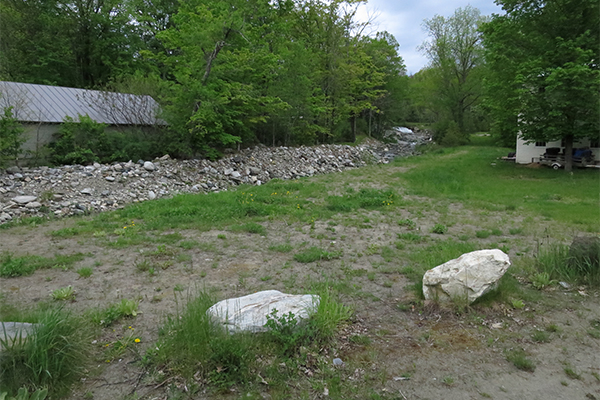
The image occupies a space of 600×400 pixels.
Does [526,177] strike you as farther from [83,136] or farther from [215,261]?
[83,136]

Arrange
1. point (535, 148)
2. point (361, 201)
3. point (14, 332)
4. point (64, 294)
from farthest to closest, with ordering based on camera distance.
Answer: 1. point (535, 148)
2. point (361, 201)
3. point (64, 294)
4. point (14, 332)

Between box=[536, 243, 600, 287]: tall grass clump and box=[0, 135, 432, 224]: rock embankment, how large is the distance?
9.65 m

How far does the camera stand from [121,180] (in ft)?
38.6

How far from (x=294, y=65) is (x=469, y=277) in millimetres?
20710

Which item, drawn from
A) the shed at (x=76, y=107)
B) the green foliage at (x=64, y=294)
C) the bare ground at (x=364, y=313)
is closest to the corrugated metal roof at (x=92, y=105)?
the shed at (x=76, y=107)

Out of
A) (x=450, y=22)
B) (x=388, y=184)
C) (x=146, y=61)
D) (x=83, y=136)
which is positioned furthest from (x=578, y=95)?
(x=450, y=22)

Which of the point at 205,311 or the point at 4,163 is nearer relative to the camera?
the point at 205,311

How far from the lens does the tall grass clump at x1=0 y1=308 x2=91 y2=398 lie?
2.87 meters

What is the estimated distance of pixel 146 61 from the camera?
2514 cm

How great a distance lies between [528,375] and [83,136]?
15258mm

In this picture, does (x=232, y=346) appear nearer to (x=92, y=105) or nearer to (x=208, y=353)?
(x=208, y=353)

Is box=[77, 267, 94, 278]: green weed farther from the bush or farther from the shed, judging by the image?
the shed

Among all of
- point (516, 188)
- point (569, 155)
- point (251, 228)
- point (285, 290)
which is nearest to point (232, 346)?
point (285, 290)

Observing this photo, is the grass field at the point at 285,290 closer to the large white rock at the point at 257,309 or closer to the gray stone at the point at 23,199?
the large white rock at the point at 257,309
